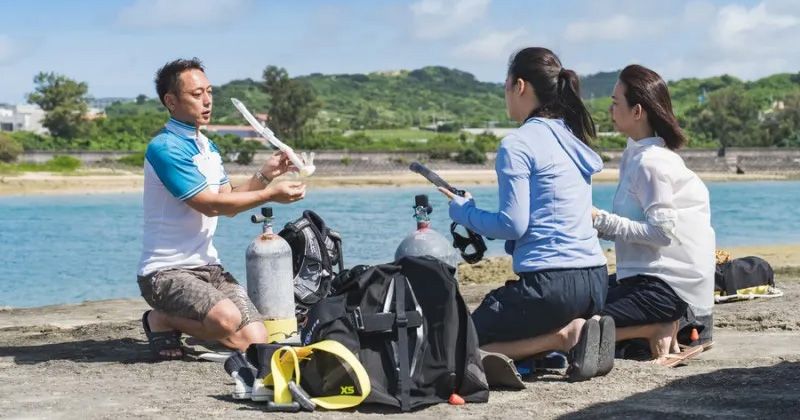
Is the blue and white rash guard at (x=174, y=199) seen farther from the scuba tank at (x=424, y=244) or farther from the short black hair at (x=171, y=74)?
the scuba tank at (x=424, y=244)

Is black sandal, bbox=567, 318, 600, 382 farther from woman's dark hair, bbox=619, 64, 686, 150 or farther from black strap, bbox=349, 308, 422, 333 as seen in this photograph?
woman's dark hair, bbox=619, 64, 686, 150

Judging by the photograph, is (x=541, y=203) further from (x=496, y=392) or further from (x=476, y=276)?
(x=476, y=276)

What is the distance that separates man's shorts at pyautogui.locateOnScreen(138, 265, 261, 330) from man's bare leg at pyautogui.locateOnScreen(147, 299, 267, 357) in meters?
0.03

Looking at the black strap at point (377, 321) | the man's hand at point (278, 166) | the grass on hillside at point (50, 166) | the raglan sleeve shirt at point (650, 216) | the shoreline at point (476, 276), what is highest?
the man's hand at point (278, 166)

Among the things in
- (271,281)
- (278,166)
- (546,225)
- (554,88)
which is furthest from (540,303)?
(271,281)

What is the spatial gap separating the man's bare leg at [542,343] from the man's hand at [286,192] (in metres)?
1.33

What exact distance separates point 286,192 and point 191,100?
3.22 feet

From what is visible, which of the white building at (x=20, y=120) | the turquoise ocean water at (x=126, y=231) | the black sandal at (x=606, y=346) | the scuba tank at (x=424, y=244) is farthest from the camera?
the white building at (x=20, y=120)

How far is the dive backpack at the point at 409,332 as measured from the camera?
18.3ft

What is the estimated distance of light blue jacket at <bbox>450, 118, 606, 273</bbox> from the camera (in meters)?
5.98

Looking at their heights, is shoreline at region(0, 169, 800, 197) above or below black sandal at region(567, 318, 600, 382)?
below

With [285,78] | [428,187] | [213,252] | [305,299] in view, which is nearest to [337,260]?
[305,299]

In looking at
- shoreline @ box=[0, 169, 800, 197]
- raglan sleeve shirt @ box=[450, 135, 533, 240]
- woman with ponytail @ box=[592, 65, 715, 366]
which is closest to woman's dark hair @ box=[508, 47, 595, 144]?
raglan sleeve shirt @ box=[450, 135, 533, 240]

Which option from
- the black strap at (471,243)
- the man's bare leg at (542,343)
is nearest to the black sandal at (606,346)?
the man's bare leg at (542,343)
